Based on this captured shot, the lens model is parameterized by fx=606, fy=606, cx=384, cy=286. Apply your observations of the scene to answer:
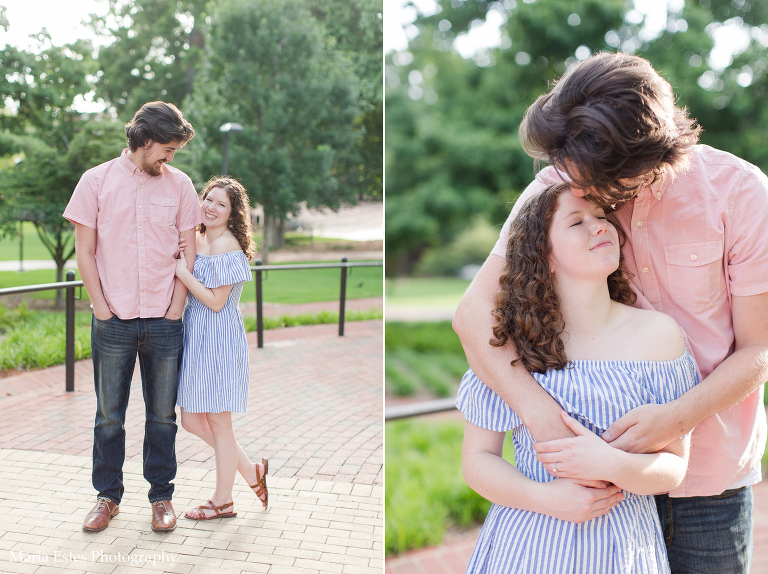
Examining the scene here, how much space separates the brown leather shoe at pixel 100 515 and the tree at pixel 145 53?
157 centimetres

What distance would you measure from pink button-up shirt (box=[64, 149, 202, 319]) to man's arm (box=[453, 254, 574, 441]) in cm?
135

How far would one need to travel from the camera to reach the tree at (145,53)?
274cm

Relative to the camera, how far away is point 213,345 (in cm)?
252

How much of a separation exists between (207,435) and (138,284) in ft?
2.45

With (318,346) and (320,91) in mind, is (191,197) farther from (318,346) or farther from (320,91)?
(320,91)

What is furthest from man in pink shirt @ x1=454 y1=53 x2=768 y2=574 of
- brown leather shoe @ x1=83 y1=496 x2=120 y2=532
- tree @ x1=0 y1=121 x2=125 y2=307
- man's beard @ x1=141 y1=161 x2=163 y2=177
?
tree @ x1=0 y1=121 x2=125 y2=307

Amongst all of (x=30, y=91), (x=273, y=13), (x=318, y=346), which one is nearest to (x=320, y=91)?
(x=273, y=13)

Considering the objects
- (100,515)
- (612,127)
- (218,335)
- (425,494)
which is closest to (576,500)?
(612,127)

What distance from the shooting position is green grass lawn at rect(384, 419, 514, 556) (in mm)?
3168

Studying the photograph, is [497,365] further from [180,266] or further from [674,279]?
[180,266]

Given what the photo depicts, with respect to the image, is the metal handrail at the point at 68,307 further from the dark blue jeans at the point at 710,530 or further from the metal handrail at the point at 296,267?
the dark blue jeans at the point at 710,530

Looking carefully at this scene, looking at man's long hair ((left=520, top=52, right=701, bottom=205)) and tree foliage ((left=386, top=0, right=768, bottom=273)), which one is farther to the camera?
tree foliage ((left=386, top=0, right=768, bottom=273))

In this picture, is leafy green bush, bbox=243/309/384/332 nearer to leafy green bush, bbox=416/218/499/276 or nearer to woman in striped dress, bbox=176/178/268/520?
woman in striped dress, bbox=176/178/268/520

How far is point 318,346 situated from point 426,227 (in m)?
6.00
